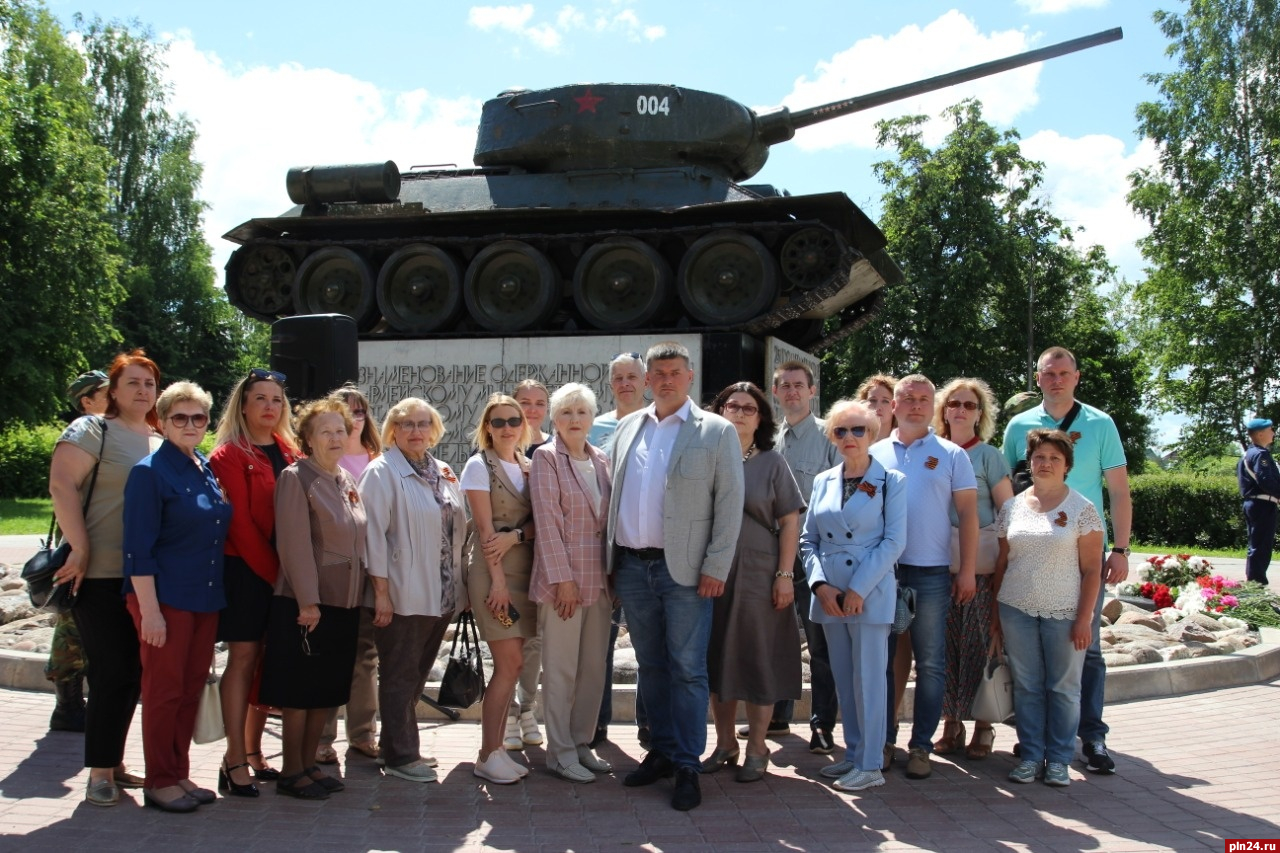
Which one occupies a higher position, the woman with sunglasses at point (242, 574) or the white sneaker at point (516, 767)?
the woman with sunglasses at point (242, 574)

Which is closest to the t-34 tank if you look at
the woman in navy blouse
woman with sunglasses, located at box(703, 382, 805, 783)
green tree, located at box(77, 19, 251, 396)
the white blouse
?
the white blouse

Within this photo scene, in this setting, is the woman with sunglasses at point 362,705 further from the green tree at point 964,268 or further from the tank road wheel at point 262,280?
the green tree at point 964,268

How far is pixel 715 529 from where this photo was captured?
497 cm

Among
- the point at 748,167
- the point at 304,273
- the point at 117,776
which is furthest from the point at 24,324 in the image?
the point at 117,776

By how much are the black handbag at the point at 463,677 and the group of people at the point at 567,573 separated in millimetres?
113

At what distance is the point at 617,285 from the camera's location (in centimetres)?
1275

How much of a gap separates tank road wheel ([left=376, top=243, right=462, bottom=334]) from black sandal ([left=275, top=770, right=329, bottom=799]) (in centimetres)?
863

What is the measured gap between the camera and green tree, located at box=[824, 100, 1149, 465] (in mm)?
31312

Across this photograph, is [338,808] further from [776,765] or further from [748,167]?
[748,167]

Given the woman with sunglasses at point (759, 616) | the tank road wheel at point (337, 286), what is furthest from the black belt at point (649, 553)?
the tank road wheel at point (337, 286)

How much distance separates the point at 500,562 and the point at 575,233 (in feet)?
26.2

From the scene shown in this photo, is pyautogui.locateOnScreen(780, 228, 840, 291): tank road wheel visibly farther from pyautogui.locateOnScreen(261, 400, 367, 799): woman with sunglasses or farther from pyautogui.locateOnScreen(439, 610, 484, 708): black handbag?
pyautogui.locateOnScreen(261, 400, 367, 799): woman with sunglasses

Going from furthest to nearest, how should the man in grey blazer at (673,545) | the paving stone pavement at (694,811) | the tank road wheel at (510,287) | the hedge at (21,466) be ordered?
1. the hedge at (21,466)
2. the tank road wheel at (510,287)
3. the man in grey blazer at (673,545)
4. the paving stone pavement at (694,811)

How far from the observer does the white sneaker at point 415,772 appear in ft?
17.0
